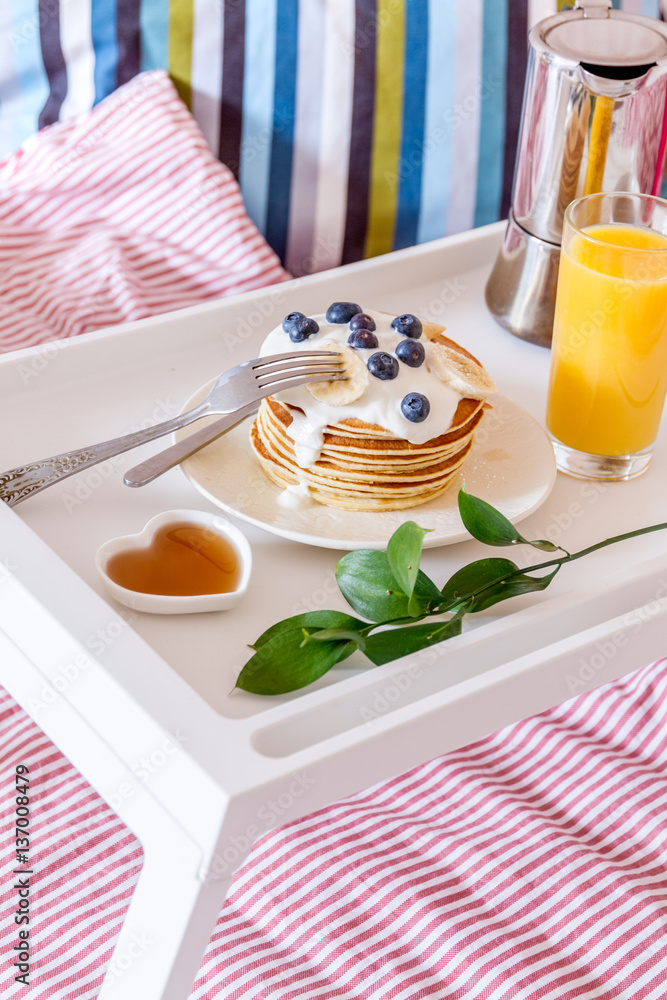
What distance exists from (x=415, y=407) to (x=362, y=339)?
0.08 metres

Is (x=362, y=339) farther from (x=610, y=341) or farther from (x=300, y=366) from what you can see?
(x=610, y=341)

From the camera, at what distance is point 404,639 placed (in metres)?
0.76

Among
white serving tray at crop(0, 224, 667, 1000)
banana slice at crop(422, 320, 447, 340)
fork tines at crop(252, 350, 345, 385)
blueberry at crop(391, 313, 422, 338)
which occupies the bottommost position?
white serving tray at crop(0, 224, 667, 1000)

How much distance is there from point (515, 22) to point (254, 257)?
56cm

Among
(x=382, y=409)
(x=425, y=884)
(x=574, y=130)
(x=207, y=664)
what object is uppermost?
(x=574, y=130)

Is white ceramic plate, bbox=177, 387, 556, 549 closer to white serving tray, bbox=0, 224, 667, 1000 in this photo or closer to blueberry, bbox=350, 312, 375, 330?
white serving tray, bbox=0, 224, 667, 1000

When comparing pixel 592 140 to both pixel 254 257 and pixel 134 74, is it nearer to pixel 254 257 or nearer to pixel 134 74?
pixel 254 257

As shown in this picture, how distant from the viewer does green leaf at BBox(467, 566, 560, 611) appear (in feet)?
2.63

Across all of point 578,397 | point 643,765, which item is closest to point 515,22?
point 578,397

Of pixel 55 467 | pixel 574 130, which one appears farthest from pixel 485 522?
pixel 574 130

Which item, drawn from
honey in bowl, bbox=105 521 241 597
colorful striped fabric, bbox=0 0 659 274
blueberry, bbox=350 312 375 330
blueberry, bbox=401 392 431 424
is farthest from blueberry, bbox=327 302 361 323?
colorful striped fabric, bbox=0 0 659 274

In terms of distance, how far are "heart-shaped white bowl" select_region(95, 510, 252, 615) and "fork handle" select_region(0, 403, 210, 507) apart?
7cm

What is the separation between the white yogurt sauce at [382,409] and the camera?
874mm

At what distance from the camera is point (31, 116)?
4.98 ft
